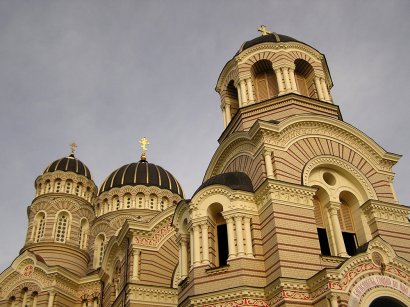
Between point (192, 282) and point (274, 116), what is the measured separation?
25.1ft

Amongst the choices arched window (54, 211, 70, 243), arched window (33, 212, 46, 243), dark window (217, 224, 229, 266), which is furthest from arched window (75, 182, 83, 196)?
dark window (217, 224, 229, 266)

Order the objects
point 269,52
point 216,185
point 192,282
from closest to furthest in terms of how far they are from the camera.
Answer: point 192,282 < point 216,185 < point 269,52

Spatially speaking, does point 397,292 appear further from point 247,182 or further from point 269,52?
point 269,52

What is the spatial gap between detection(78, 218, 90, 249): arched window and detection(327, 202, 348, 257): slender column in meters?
21.5

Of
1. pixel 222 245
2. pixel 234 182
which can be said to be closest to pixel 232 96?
pixel 234 182

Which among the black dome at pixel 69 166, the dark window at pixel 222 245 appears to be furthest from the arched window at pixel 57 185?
the dark window at pixel 222 245

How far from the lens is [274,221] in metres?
14.5

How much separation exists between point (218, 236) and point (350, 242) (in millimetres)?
4667

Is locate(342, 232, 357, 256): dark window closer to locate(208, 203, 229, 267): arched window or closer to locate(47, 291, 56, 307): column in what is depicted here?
locate(208, 203, 229, 267): arched window

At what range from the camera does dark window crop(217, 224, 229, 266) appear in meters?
15.5

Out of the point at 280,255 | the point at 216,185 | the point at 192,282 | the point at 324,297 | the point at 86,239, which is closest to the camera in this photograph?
the point at 324,297

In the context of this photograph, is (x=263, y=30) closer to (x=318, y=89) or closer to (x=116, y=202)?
(x=318, y=89)

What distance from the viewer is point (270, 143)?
16469 millimetres

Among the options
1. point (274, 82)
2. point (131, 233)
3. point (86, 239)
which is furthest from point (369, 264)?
point (86, 239)
